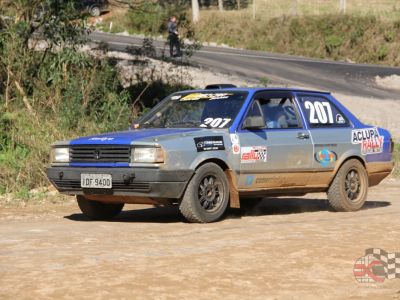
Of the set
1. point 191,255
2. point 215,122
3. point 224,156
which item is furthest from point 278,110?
point 191,255

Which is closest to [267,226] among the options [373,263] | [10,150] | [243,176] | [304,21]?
[243,176]

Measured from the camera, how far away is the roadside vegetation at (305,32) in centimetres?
4500

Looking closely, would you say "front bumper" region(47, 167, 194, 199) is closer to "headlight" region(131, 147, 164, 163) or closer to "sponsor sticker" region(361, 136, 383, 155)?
"headlight" region(131, 147, 164, 163)

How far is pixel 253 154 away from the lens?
10406 millimetres

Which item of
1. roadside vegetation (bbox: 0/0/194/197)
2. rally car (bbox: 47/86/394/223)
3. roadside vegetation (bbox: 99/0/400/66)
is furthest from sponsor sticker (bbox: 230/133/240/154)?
roadside vegetation (bbox: 99/0/400/66)

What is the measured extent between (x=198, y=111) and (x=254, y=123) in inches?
27.6

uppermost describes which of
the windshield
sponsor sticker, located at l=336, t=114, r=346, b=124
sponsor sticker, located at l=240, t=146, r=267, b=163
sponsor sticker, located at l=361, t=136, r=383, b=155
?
the windshield

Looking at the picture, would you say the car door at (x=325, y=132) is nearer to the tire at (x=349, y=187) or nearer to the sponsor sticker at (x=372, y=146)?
the tire at (x=349, y=187)

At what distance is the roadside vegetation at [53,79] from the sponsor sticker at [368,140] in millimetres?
5263

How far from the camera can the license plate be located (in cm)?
978

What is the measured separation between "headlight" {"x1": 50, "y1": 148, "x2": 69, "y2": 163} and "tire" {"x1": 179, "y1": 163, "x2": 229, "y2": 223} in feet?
4.76

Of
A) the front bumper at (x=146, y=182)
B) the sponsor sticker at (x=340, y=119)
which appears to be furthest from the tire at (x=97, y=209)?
the sponsor sticker at (x=340, y=119)

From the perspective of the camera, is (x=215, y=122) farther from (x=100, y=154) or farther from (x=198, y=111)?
(x=100, y=154)

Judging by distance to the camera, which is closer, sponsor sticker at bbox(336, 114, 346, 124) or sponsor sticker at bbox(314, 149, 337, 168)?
sponsor sticker at bbox(314, 149, 337, 168)
